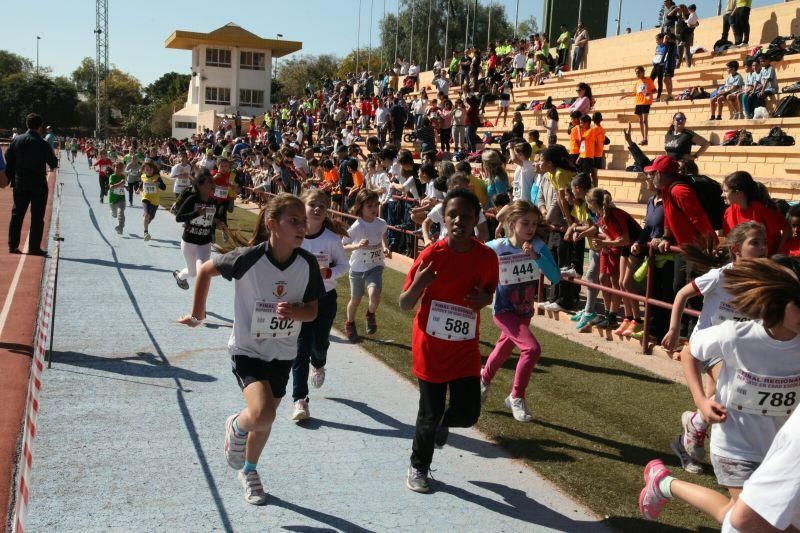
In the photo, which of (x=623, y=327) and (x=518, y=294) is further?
(x=623, y=327)

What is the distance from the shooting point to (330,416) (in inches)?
258

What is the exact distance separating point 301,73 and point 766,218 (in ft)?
299

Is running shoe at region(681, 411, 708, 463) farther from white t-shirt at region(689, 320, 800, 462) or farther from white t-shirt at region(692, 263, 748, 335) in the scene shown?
white t-shirt at region(689, 320, 800, 462)

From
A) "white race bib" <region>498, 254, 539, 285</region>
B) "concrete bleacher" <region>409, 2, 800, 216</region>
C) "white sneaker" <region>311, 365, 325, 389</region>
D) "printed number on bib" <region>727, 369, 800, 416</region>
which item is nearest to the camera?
"printed number on bib" <region>727, 369, 800, 416</region>

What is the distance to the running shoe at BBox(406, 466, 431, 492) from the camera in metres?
5.09

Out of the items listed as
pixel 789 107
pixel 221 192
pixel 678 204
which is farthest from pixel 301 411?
pixel 789 107

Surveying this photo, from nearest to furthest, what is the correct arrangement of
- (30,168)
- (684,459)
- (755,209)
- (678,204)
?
(684,459)
(755,209)
(678,204)
(30,168)

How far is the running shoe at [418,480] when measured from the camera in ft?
16.7

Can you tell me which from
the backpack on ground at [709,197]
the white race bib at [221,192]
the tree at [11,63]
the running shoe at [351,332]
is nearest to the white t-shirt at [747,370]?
the backpack on ground at [709,197]

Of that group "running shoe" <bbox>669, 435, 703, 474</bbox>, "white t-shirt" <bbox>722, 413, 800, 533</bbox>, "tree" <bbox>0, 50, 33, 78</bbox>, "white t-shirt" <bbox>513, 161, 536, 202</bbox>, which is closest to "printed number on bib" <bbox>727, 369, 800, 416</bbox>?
"white t-shirt" <bbox>722, 413, 800, 533</bbox>

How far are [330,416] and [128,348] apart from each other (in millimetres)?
2919

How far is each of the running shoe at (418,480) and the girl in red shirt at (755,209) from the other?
3673 millimetres

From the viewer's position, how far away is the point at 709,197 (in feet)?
26.6

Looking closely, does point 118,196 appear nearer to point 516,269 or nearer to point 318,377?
point 318,377
